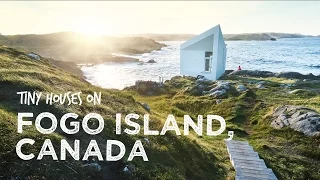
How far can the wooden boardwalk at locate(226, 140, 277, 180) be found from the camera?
14125 mm

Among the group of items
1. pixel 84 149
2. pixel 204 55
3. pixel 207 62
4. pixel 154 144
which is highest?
pixel 204 55

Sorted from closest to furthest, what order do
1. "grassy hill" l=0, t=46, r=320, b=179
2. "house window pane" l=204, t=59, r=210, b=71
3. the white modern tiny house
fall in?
"grassy hill" l=0, t=46, r=320, b=179 → the white modern tiny house → "house window pane" l=204, t=59, r=210, b=71

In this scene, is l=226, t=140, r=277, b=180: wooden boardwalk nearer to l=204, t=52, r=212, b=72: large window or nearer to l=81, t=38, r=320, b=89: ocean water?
l=204, t=52, r=212, b=72: large window

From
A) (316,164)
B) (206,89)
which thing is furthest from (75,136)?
(206,89)

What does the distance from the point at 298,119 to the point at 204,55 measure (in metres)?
26.3

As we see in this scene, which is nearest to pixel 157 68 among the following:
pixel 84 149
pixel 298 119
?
pixel 298 119

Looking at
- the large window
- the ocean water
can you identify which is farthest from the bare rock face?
the ocean water

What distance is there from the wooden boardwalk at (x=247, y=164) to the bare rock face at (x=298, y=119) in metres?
6.01

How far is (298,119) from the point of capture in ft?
74.6

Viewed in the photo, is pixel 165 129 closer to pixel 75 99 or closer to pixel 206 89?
pixel 75 99

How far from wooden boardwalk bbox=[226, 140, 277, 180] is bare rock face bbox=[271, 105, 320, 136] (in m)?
6.01

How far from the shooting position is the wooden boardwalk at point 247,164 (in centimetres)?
1412

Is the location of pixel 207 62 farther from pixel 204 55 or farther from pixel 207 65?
pixel 204 55

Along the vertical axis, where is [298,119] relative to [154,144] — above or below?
below
